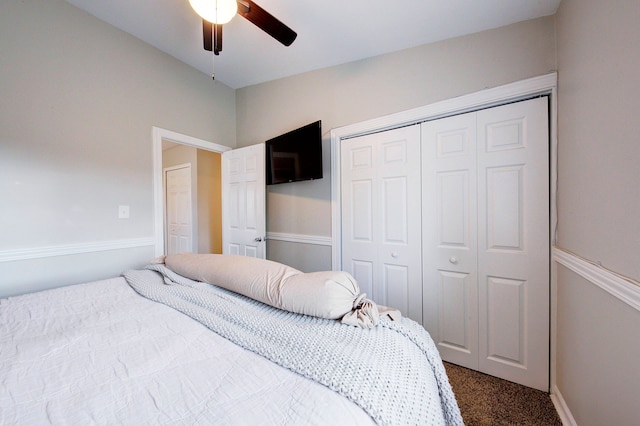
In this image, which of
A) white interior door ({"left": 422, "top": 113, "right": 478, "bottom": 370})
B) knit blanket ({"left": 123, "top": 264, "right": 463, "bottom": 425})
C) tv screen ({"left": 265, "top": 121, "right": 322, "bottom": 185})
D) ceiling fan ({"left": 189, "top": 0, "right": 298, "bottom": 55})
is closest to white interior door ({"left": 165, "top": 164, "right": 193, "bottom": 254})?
tv screen ({"left": 265, "top": 121, "right": 322, "bottom": 185})

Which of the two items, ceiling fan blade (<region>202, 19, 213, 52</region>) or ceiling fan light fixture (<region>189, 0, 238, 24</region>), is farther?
ceiling fan blade (<region>202, 19, 213, 52</region>)

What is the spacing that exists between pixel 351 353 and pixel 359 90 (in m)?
2.16

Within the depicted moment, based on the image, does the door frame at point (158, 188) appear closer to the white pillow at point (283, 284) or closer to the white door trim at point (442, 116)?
the white pillow at point (283, 284)

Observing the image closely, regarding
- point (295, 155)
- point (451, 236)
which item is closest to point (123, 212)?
point (295, 155)

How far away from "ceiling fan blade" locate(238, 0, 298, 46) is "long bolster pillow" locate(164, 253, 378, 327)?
1.42 metres

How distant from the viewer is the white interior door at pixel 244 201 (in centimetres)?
264

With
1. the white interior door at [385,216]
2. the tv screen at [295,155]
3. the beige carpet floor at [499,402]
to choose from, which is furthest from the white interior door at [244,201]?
the beige carpet floor at [499,402]

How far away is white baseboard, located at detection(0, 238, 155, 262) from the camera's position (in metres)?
1.57

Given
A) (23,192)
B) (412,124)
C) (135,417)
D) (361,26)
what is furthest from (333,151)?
(23,192)

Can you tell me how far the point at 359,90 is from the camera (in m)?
2.18

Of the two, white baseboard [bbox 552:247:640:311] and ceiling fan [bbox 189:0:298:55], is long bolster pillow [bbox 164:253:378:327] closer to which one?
white baseboard [bbox 552:247:640:311]

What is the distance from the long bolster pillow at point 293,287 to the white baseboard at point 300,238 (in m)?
1.13

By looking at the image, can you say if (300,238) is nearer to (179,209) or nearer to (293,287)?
(293,287)

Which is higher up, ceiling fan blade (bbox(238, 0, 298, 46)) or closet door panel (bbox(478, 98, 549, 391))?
ceiling fan blade (bbox(238, 0, 298, 46))
